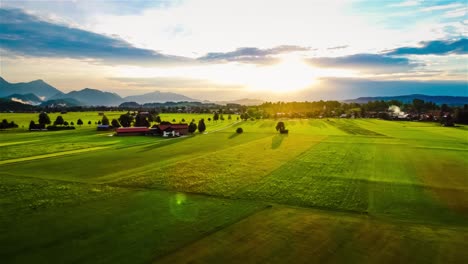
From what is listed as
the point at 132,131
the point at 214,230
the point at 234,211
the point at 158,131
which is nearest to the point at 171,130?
the point at 158,131

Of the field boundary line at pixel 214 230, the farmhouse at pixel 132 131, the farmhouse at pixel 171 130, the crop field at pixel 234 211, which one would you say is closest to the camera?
the field boundary line at pixel 214 230

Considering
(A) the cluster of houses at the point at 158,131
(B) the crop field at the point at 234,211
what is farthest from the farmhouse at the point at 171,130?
(B) the crop field at the point at 234,211

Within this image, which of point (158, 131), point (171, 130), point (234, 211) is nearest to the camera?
point (234, 211)

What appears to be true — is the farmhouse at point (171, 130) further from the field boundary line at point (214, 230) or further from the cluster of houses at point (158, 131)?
the field boundary line at point (214, 230)

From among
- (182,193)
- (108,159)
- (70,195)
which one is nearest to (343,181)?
(182,193)

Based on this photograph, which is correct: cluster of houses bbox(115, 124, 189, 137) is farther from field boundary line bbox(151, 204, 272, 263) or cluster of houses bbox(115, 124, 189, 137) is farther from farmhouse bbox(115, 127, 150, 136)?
field boundary line bbox(151, 204, 272, 263)

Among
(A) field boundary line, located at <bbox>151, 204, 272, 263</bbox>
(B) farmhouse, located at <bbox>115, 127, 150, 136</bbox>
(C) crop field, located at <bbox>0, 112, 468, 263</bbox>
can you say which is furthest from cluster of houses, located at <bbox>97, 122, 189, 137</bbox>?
(A) field boundary line, located at <bbox>151, 204, 272, 263</bbox>

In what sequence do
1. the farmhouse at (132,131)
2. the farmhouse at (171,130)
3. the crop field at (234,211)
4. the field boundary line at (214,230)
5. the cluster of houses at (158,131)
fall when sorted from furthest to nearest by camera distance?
the farmhouse at (132,131) → the cluster of houses at (158,131) → the farmhouse at (171,130) → the crop field at (234,211) → the field boundary line at (214,230)

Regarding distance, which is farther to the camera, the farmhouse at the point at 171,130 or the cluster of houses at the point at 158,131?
the cluster of houses at the point at 158,131

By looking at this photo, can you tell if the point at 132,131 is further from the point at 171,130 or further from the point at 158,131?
the point at 171,130
